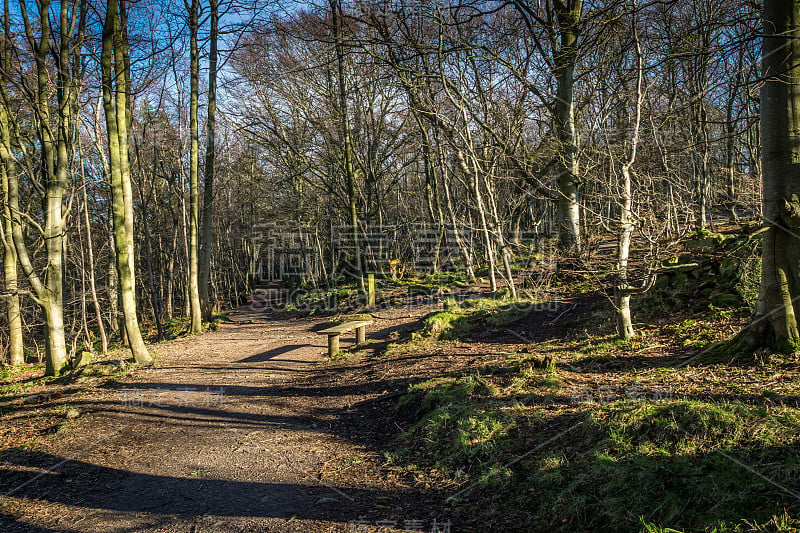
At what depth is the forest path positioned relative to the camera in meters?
3.84

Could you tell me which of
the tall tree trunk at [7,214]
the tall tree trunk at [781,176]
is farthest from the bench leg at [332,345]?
the tall tree trunk at [781,176]

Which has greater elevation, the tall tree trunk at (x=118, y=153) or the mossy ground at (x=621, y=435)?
the tall tree trunk at (x=118, y=153)

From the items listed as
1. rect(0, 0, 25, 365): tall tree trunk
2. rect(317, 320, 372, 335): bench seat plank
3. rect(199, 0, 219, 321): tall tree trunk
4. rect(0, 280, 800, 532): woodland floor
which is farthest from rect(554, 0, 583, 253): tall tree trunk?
rect(0, 0, 25, 365): tall tree trunk

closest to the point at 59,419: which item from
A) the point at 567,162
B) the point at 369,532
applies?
the point at 369,532

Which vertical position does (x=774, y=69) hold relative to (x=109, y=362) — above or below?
above

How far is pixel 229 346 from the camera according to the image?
11.6m

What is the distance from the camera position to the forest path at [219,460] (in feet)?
12.6

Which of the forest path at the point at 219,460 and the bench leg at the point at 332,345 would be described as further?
the bench leg at the point at 332,345

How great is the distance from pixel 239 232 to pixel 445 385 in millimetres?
26105

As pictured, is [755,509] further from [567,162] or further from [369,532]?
[567,162]

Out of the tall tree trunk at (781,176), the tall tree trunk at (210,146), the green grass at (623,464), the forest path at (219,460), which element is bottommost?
the forest path at (219,460)

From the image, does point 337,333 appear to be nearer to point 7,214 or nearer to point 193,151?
point 193,151

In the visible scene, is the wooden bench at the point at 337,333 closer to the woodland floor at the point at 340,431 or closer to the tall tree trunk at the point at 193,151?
the woodland floor at the point at 340,431

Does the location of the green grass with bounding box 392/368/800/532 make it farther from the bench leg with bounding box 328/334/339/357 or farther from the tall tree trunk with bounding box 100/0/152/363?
the tall tree trunk with bounding box 100/0/152/363
